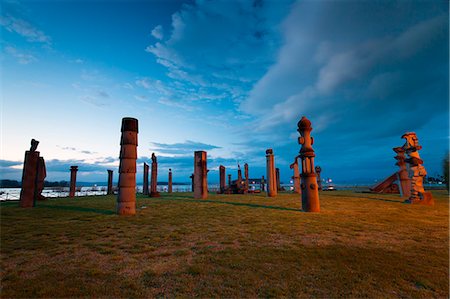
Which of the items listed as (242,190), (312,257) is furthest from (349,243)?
(242,190)

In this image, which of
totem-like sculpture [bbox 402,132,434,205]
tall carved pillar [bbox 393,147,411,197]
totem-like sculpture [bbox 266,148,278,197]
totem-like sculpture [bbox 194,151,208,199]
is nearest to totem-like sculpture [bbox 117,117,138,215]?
totem-like sculpture [bbox 194,151,208,199]

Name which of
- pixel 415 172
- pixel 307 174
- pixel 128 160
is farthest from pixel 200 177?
pixel 415 172

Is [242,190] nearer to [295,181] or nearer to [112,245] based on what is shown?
[295,181]

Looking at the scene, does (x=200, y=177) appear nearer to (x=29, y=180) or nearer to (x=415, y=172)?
(x=29, y=180)

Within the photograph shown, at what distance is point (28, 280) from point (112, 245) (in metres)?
2.01

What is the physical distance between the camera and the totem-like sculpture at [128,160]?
37.0ft

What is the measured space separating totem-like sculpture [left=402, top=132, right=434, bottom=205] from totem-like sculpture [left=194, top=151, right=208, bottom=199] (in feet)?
51.5

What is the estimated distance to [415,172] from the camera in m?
15.7

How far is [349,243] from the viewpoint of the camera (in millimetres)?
5383

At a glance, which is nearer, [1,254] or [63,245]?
[1,254]

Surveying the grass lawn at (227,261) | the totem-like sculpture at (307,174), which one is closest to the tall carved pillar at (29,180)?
the grass lawn at (227,261)

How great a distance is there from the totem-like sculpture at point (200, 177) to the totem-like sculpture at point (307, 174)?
10.8 m

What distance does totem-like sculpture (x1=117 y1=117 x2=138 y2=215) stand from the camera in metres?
11.3

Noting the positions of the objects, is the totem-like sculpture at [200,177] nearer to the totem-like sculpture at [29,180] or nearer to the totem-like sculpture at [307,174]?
the totem-like sculpture at [307,174]
